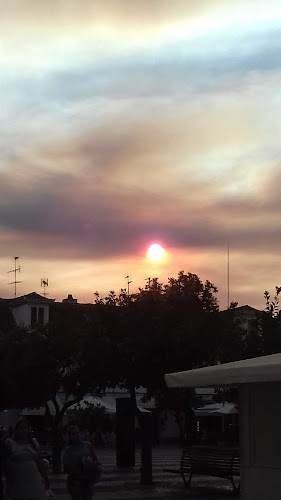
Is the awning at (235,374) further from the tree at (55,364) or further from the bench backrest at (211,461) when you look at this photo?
the tree at (55,364)

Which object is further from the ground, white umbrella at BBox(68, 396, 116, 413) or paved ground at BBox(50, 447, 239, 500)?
white umbrella at BBox(68, 396, 116, 413)

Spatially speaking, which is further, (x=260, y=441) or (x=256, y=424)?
(x=256, y=424)

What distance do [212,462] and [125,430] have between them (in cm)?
865

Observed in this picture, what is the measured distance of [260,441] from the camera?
11656mm

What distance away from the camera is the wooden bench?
19.2 metres

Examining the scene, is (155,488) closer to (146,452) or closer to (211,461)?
(146,452)

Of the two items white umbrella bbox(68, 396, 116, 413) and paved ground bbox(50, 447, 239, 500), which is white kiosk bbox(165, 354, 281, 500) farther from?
white umbrella bbox(68, 396, 116, 413)

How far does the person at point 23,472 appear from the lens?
9859 mm

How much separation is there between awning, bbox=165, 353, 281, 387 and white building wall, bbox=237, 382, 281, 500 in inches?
20.5

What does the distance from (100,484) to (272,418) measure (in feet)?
35.5

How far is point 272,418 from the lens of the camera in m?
11.5

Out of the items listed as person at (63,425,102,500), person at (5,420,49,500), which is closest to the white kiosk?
person at (63,425,102,500)

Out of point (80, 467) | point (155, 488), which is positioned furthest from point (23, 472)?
point (155, 488)

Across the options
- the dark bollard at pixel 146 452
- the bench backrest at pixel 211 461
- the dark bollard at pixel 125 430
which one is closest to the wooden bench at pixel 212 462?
the bench backrest at pixel 211 461
